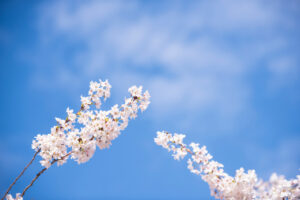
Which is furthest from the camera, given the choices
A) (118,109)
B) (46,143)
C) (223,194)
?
(223,194)

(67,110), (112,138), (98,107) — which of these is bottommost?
(112,138)

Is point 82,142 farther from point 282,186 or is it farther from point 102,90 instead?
point 282,186

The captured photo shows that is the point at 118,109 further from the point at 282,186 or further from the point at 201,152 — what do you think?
the point at 282,186

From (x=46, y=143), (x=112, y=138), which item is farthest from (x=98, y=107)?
(x=46, y=143)

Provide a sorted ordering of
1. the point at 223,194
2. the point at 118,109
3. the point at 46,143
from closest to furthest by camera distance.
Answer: the point at 46,143
the point at 118,109
the point at 223,194

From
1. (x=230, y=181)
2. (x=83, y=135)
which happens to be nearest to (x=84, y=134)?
(x=83, y=135)

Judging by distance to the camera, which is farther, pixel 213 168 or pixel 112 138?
pixel 213 168

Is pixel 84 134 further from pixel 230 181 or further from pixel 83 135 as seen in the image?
pixel 230 181

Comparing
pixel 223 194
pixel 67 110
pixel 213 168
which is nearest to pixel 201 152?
pixel 213 168

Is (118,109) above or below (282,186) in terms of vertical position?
above
